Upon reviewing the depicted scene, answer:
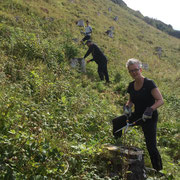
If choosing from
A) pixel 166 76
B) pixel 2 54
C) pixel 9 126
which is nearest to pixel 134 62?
pixel 9 126

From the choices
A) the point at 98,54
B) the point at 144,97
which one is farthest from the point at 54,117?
the point at 98,54

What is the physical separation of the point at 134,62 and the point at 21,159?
2521 millimetres

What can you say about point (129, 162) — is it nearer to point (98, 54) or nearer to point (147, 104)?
point (147, 104)

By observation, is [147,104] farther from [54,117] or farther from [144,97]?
[54,117]

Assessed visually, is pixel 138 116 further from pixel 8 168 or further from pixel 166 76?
pixel 166 76

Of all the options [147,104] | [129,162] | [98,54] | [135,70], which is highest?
[135,70]

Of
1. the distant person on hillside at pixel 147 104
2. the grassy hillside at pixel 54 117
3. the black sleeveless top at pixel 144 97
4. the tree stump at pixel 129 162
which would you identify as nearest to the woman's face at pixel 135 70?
the distant person on hillside at pixel 147 104

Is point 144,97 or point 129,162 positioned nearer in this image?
point 129,162

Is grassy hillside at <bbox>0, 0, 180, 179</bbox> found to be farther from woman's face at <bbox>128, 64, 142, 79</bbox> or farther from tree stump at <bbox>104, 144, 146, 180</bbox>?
woman's face at <bbox>128, 64, 142, 79</bbox>

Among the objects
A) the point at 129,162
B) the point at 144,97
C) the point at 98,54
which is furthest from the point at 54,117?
the point at 98,54

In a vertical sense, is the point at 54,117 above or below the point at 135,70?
below

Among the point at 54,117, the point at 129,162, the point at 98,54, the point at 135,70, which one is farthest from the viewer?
the point at 98,54

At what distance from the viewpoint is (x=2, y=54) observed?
6.75 meters

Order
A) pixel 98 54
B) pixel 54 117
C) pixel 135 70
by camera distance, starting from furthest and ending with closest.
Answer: pixel 98 54
pixel 54 117
pixel 135 70
